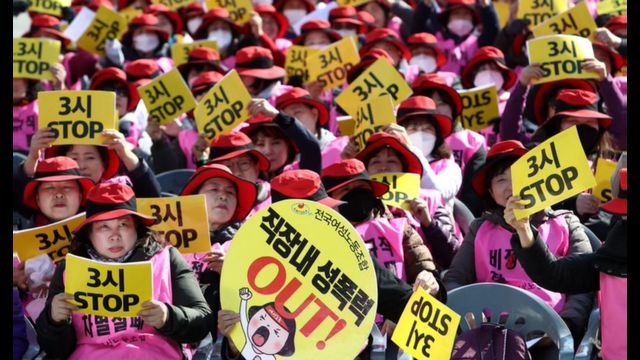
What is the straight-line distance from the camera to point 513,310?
18.8ft

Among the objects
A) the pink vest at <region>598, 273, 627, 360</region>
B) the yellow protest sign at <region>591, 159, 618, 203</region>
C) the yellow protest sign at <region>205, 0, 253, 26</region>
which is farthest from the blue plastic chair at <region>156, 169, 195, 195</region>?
the yellow protest sign at <region>205, 0, 253, 26</region>

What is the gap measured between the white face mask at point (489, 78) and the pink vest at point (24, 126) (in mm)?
3568

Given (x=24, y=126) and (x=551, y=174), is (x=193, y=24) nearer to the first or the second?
A: (x=24, y=126)

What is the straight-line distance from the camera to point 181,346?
6.02 m

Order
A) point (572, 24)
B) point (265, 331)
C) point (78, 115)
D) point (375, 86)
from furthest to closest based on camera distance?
1. point (572, 24)
2. point (375, 86)
3. point (78, 115)
4. point (265, 331)

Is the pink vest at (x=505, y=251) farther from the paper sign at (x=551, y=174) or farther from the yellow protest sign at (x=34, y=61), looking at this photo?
the yellow protest sign at (x=34, y=61)

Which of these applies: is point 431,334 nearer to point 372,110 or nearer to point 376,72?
point 372,110

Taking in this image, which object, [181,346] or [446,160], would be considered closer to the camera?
[181,346]

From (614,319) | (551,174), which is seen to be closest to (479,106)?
(551,174)

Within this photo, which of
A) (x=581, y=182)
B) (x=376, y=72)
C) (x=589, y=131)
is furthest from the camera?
(x=376, y=72)

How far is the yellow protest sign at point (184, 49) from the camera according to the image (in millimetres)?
11109

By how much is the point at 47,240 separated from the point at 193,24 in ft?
22.2

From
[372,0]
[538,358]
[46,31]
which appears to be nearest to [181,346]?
[538,358]
